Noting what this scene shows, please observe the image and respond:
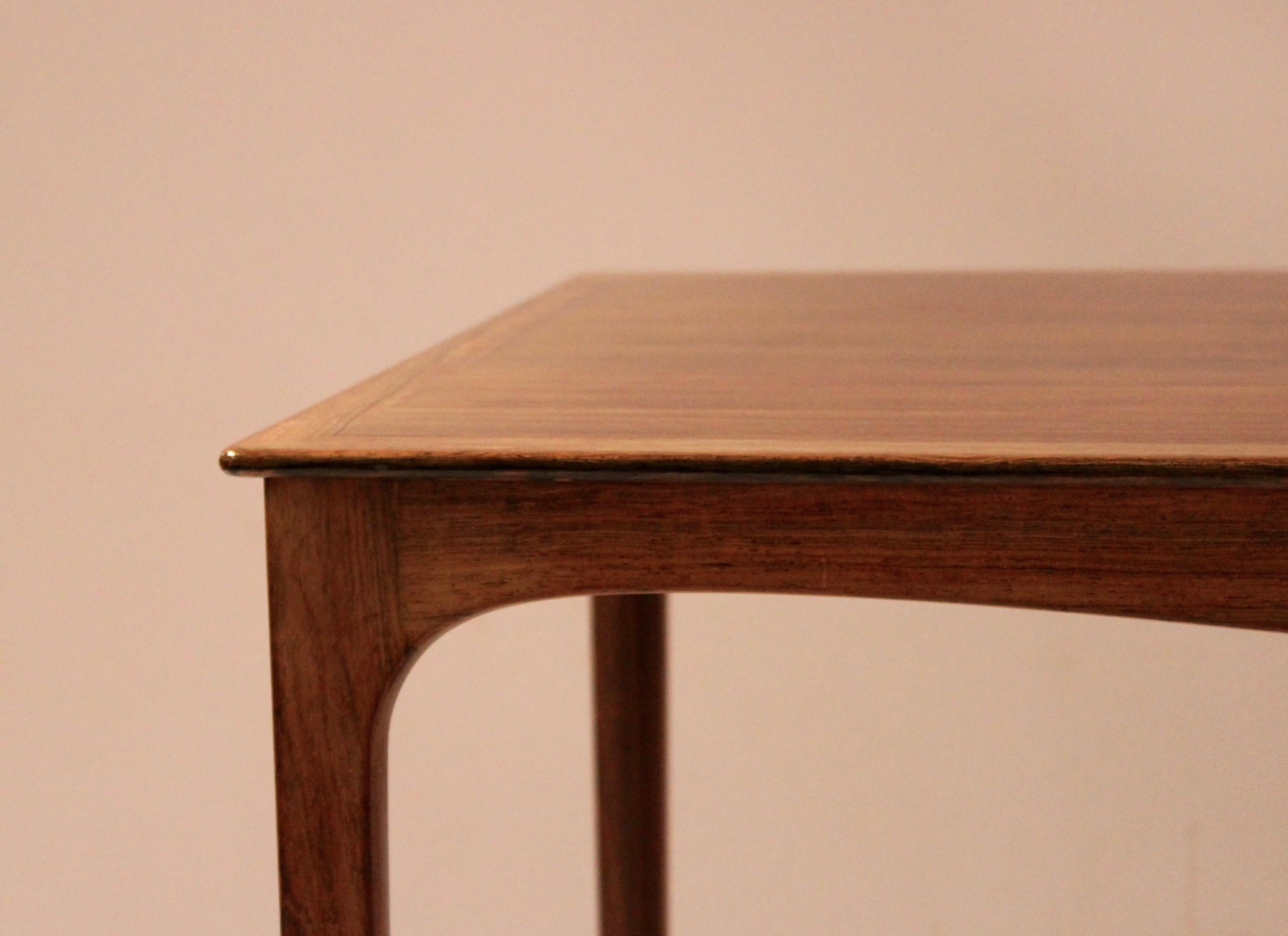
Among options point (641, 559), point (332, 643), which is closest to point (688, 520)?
point (641, 559)

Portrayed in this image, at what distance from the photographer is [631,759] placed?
1.33m

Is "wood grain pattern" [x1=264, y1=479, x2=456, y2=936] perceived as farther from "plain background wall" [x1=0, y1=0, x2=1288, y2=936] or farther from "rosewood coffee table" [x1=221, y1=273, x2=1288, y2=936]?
"plain background wall" [x1=0, y1=0, x2=1288, y2=936]

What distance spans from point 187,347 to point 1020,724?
96 cm

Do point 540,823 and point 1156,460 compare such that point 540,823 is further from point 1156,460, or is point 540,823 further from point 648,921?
point 1156,460

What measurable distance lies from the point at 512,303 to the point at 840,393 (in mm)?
1272

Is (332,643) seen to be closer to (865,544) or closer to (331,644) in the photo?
(331,644)

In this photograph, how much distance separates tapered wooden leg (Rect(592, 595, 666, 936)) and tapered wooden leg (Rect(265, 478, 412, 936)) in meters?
0.63

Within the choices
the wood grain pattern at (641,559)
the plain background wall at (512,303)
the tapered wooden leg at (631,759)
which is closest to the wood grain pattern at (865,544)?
the wood grain pattern at (641,559)

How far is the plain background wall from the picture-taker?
191cm

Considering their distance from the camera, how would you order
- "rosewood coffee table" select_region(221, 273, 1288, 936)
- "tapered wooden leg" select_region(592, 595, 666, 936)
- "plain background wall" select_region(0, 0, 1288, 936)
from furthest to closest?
"plain background wall" select_region(0, 0, 1288, 936), "tapered wooden leg" select_region(592, 595, 666, 936), "rosewood coffee table" select_region(221, 273, 1288, 936)

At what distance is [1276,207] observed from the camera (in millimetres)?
1892

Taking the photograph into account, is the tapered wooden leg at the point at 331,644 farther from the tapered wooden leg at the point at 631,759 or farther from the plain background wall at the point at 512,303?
the plain background wall at the point at 512,303

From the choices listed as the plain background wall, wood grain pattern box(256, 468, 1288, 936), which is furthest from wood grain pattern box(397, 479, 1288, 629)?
the plain background wall

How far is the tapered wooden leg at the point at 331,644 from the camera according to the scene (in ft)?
2.10
